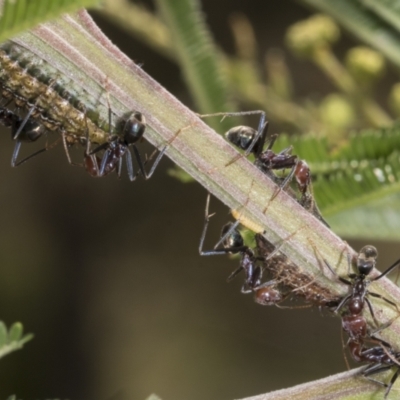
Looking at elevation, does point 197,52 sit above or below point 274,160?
above

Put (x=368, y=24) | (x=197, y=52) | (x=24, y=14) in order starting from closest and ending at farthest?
1. (x=24, y=14)
2. (x=197, y=52)
3. (x=368, y=24)

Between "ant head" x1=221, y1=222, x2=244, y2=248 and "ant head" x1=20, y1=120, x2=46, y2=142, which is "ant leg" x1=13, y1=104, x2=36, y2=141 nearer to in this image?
"ant head" x1=20, y1=120, x2=46, y2=142

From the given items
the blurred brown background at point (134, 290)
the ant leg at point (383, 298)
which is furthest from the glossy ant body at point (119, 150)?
the blurred brown background at point (134, 290)

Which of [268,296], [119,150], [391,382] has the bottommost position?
[391,382]

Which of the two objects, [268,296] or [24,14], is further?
[268,296]

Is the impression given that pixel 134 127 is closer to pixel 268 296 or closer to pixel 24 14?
pixel 24 14

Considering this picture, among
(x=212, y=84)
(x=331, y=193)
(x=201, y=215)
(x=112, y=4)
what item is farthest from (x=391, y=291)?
(x=201, y=215)

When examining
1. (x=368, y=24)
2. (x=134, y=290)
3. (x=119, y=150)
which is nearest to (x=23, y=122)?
(x=119, y=150)
